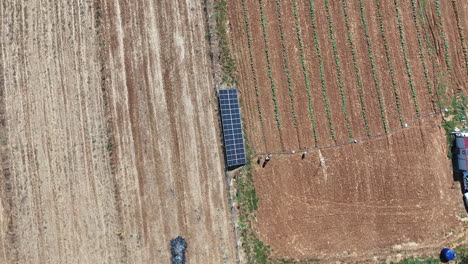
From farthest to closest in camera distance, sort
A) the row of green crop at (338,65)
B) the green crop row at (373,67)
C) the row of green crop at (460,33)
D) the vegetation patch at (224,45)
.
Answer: the row of green crop at (460,33) → the green crop row at (373,67) → the row of green crop at (338,65) → the vegetation patch at (224,45)

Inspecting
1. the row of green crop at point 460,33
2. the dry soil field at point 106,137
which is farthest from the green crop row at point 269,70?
the row of green crop at point 460,33

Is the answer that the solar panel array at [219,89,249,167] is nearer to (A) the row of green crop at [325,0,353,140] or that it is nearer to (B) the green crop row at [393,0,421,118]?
(A) the row of green crop at [325,0,353,140]

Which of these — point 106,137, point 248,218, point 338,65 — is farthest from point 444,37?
point 106,137

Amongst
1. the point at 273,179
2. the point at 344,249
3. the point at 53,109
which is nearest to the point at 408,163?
the point at 344,249

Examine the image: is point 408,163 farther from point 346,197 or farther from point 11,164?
point 11,164

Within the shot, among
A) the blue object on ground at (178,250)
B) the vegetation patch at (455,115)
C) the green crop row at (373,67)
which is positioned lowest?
the blue object on ground at (178,250)

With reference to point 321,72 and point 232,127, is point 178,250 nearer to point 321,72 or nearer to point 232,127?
point 232,127

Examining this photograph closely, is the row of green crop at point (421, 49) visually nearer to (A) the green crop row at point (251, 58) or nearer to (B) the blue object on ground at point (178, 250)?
(A) the green crop row at point (251, 58)
